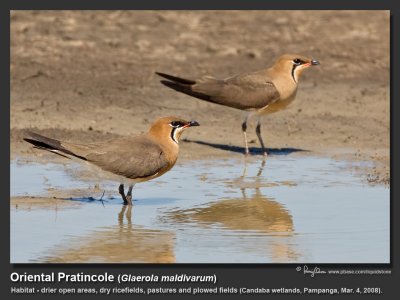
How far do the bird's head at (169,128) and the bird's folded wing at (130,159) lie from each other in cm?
22

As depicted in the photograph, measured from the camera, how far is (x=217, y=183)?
39.3ft

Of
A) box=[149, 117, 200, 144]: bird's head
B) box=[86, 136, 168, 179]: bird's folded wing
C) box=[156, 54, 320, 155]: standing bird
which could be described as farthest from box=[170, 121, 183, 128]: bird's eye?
box=[156, 54, 320, 155]: standing bird

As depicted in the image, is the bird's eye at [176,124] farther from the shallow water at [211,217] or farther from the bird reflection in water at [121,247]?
the bird reflection in water at [121,247]

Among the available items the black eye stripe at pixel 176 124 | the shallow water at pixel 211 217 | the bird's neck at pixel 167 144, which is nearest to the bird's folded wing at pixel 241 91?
the shallow water at pixel 211 217

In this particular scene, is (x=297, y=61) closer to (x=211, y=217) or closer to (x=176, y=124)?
(x=176, y=124)

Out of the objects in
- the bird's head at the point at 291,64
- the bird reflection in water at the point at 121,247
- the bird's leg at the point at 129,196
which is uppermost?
the bird's head at the point at 291,64

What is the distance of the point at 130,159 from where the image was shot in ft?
34.7

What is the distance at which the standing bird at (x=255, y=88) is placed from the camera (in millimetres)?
13914

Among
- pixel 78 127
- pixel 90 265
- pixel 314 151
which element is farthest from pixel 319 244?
pixel 78 127

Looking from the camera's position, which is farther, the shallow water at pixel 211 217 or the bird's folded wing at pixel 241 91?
the bird's folded wing at pixel 241 91

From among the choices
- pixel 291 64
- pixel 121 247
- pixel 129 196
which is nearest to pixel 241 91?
pixel 291 64

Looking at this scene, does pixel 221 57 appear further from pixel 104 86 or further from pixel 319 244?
pixel 319 244

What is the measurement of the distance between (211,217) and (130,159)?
0.97m

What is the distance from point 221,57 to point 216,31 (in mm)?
847
